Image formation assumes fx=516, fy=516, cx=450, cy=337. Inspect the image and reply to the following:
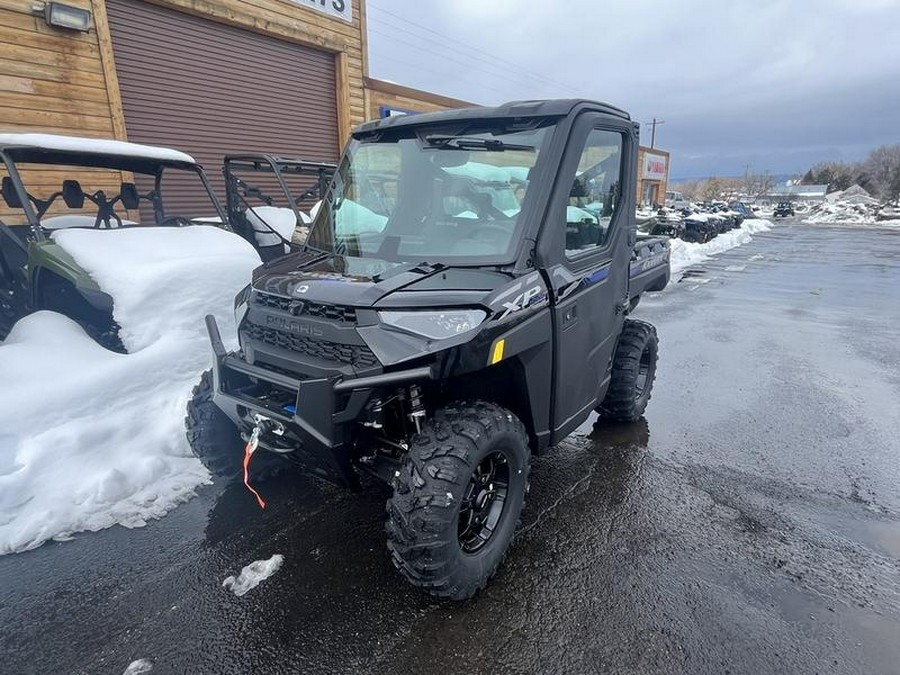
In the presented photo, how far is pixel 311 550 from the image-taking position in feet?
9.33

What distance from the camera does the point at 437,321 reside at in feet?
7.27

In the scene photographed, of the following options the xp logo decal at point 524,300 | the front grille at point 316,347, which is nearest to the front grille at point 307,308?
the front grille at point 316,347

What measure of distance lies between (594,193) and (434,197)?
97 centimetres

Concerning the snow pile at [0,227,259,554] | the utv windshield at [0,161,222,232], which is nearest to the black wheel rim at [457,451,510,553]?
the snow pile at [0,227,259,554]

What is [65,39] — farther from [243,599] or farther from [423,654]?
[423,654]

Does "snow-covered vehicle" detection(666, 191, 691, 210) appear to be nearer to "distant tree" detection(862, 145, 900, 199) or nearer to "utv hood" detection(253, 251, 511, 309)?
"distant tree" detection(862, 145, 900, 199)

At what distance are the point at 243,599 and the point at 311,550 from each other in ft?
1.39

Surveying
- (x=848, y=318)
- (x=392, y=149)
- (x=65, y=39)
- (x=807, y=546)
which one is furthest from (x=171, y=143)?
(x=848, y=318)

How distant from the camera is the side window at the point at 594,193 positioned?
2.86 m

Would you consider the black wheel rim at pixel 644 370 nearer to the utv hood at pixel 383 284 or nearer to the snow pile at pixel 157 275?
the utv hood at pixel 383 284

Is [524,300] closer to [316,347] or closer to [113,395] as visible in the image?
[316,347]

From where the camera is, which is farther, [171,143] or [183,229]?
[171,143]

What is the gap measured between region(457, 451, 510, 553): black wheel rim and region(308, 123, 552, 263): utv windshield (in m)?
1.05

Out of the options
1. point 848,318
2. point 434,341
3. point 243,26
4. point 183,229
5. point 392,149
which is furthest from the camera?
Result: point 243,26
